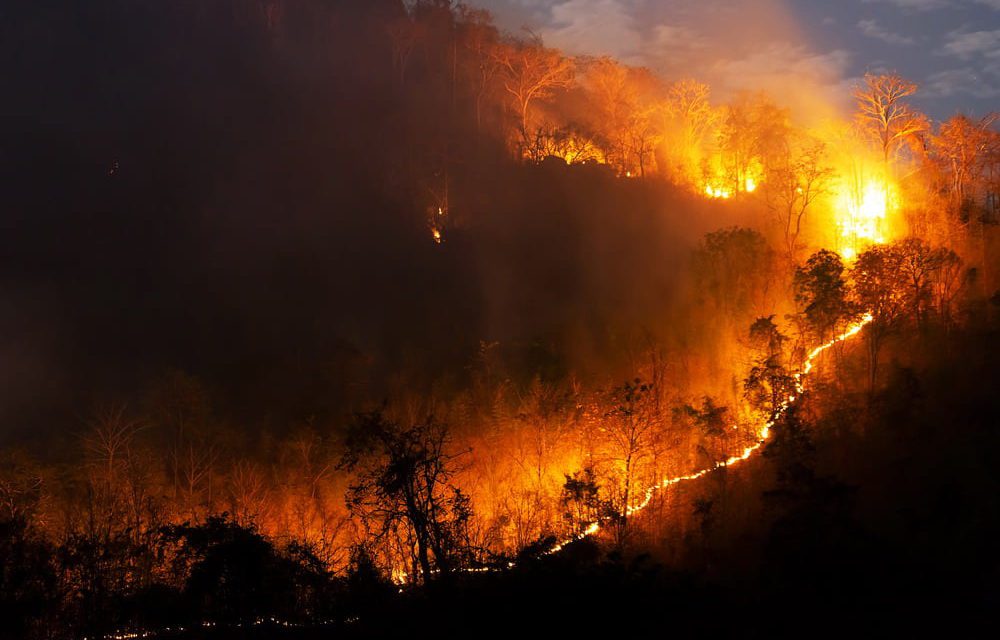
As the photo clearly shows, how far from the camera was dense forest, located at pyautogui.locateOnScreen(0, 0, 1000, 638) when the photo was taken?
1116 centimetres

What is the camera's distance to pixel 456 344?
99.3ft

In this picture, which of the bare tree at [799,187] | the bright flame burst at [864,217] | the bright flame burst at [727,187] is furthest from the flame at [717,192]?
the bright flame burst at [864,217]

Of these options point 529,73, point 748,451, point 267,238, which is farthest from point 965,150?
point 267,238

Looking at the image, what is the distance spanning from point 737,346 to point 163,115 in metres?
41.9

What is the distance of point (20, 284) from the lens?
125ft

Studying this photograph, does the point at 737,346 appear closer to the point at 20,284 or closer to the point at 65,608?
the point at 65,608

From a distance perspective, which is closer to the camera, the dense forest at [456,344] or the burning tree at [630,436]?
the dense forest at [456,344]

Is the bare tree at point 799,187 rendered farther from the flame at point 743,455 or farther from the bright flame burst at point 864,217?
the flame at point 743,455

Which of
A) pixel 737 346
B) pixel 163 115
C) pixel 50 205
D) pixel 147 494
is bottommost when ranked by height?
pixel 147 494

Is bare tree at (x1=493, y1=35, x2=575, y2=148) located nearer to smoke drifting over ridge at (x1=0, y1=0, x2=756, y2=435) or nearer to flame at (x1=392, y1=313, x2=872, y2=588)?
smoke drifting over ridge at (x1=0, y1=0, x2=756, y2=435)

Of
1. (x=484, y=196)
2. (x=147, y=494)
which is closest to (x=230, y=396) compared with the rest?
(x=147, y=494)

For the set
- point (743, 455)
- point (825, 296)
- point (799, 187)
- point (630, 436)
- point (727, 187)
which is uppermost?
point (727, 187)

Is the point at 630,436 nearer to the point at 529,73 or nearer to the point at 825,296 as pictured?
the point at 825,296

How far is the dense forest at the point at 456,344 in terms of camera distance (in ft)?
36.6
